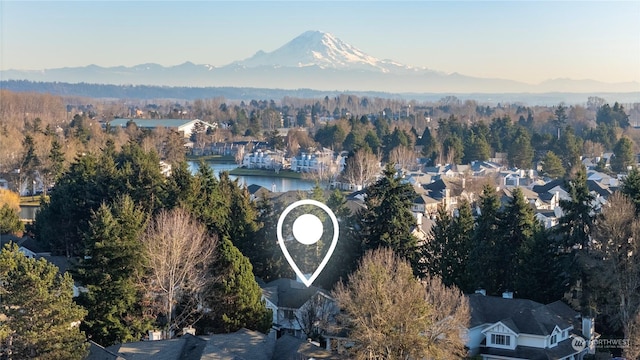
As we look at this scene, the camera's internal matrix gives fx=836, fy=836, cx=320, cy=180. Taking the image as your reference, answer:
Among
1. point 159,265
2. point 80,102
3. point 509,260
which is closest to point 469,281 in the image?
point 509,260

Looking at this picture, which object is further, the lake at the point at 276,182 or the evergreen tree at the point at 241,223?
the lake at the point at 276,182

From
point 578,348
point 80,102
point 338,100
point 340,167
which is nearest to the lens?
point 578,348

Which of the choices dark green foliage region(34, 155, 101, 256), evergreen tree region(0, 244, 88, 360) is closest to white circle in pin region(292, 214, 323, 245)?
dark green foliage region(34, 155, 101, 256)

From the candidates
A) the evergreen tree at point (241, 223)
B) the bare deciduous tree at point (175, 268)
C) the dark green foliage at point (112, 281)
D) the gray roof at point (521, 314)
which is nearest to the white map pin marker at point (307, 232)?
the evergreen tree at point (241, 223)

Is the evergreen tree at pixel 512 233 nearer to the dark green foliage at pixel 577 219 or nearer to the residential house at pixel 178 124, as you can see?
the dark green foliage at pixel 577 219

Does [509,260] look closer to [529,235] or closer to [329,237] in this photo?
[529,235]

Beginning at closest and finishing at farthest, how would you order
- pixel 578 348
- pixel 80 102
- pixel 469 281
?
pixel 578 348 → pixel 469 281 → pixel 80 102

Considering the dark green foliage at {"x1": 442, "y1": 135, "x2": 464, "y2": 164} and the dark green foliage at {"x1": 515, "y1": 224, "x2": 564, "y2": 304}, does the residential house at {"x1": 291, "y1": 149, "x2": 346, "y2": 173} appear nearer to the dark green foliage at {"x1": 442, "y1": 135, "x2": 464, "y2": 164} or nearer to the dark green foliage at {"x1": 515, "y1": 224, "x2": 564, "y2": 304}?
the dark green foliage at {"x1": 442, "y1": 135, "x2": 464, "y2": 164}
